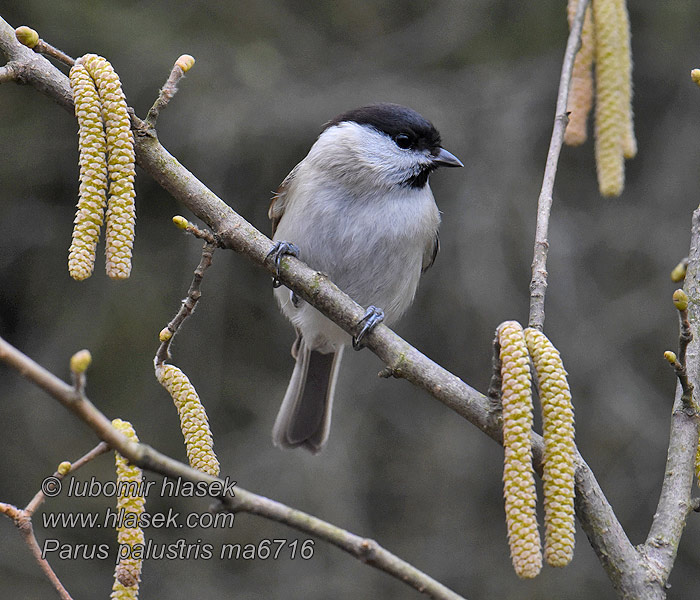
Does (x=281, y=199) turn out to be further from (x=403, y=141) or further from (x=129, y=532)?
(x=129, y=532)

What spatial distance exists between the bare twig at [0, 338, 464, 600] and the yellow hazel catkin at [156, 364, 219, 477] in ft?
1.35

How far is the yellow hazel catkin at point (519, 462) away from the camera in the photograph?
1.21 m

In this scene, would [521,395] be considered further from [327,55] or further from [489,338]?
[327,55]

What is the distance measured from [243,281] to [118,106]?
3.39 meters

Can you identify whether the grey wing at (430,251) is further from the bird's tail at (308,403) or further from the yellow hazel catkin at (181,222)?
the yellow hazel catkin at (181,222)

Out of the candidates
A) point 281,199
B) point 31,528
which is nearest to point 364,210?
point 281,199

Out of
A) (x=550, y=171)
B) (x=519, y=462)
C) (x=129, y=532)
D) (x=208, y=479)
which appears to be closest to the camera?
(x=208, y=479)

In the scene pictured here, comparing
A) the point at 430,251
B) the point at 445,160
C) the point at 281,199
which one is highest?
the point at 445,160

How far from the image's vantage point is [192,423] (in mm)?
1593

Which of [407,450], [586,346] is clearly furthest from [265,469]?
[586,346]

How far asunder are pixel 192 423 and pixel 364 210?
1590 mm

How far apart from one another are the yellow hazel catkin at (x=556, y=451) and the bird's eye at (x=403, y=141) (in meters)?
1.86

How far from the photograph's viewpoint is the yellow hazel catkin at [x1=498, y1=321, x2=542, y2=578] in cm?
121

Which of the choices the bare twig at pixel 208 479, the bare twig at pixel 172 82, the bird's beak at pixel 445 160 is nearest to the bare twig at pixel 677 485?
the bare twig at pixel 208 479
